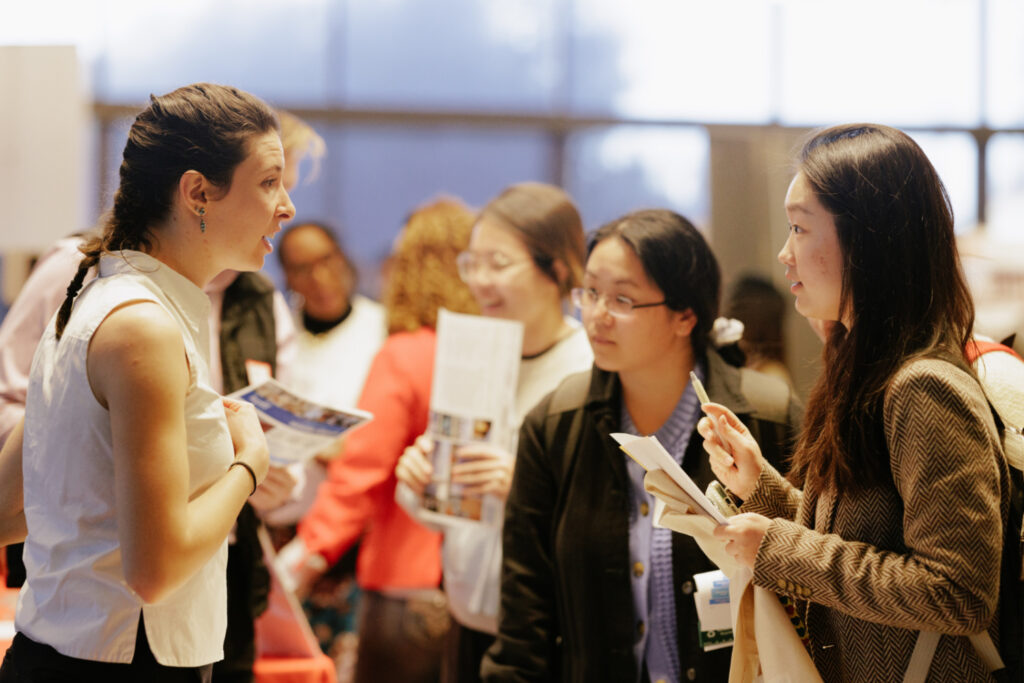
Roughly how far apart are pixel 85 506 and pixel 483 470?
123 centimetres

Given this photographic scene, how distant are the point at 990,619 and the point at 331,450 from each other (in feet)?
9.02

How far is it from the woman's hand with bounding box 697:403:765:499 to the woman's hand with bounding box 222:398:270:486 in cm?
77

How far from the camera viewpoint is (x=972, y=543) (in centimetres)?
139

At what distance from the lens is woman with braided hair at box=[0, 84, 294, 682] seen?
1.38 metres

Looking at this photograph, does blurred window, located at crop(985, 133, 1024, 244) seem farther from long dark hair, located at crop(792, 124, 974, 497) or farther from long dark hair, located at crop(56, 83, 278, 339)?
long dark hair, located at crop(56, 83, 278, 339)

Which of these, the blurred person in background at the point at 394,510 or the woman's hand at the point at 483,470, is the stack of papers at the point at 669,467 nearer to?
the woman's hand at the point at 483,470

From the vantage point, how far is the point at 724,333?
2305 mm

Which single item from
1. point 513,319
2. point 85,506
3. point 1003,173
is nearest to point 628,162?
point 1003,173

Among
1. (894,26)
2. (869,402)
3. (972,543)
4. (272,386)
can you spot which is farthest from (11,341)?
(894,26)

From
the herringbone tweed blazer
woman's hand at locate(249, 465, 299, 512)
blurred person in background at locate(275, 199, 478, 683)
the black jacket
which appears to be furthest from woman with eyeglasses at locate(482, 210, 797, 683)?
blurred person in background at locate(275, 199, 478, 683)

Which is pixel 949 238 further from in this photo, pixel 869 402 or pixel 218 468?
pixel 218 468

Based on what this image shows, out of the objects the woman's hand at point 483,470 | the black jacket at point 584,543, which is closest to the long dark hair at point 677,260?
the black jacket at point 584,543

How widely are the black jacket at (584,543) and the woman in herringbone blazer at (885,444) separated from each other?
424 millimetres

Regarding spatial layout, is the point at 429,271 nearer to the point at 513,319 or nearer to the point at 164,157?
the point at 513,319
